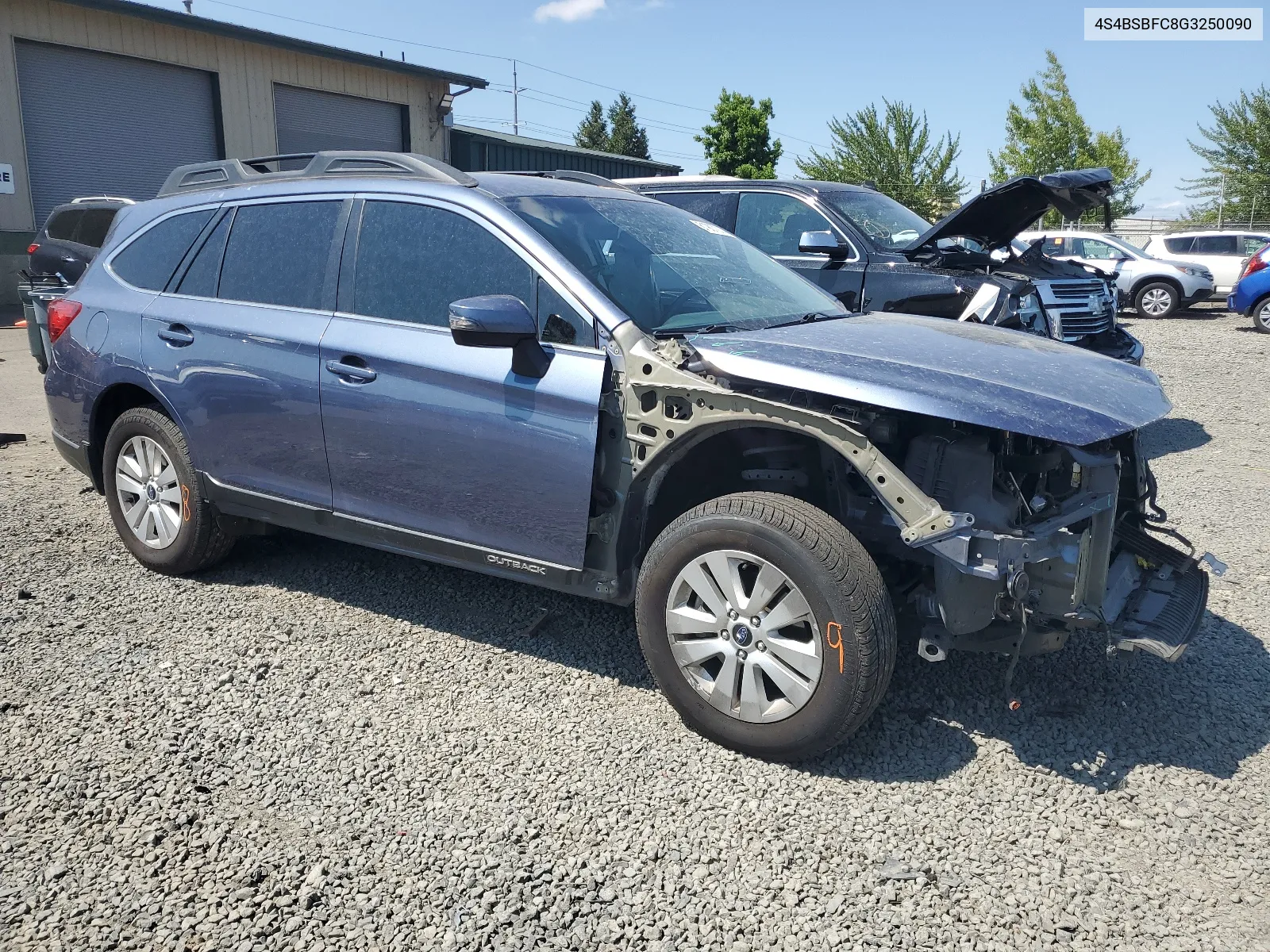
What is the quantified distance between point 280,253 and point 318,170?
0.42 m

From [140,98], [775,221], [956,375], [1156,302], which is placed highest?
[140,98]

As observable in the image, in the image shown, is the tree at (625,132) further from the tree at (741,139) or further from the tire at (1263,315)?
the tire at (1263,315)

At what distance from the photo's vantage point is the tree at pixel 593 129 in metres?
75.2

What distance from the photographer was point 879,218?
8.25 metres

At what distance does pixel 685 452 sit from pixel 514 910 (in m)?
1.54

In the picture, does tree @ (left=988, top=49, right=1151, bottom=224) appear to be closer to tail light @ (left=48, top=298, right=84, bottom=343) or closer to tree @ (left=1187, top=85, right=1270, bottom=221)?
tree @ (left=1187, top=85, right=1270, bottom=221)

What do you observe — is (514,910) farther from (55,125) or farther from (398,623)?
(55,125)

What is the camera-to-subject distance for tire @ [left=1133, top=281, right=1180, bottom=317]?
1878cm

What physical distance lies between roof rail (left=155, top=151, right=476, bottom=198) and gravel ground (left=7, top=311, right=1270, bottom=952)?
6.16ft

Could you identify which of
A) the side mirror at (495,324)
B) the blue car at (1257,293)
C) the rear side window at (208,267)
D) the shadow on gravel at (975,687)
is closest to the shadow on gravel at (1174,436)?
the shadow on gravel at (975,687)

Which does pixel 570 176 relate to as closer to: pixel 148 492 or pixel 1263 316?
pixel 148 492

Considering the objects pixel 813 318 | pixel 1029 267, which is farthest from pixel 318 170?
pixel 1029 267

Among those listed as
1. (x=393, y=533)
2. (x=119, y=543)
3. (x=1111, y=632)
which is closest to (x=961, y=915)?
(x=1111, y=632)

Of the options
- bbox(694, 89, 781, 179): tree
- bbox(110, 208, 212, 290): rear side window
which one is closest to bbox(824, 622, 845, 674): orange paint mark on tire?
bbox(110, 208, 212, 290): rear side window
